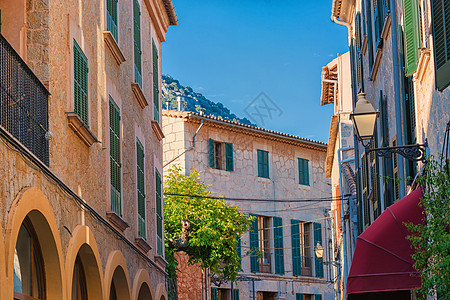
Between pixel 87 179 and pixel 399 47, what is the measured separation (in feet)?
16.5

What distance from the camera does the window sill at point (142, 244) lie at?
16000 millimetres

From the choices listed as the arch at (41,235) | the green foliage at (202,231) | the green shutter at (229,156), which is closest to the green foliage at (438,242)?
the arch at (41,235)

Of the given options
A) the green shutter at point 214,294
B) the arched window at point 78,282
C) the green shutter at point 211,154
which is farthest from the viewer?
the green shutter at point 211,154

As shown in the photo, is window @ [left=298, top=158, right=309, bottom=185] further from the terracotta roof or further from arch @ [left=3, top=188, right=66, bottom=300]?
arch @ [left=3, top=188, right=66, bottom=300]

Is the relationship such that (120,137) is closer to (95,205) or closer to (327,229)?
(95,205)

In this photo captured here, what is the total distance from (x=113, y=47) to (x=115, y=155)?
6.03 ft

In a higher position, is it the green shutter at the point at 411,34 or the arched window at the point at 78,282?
the green shutter at the point at 411,34

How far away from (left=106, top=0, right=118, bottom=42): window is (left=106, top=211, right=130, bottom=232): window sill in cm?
313

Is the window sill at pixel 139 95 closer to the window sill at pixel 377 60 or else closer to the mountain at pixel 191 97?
the window sill at pixel 377 60

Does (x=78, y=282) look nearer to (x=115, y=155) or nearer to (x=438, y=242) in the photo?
(x=115, y=155)

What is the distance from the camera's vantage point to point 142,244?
1652 cm

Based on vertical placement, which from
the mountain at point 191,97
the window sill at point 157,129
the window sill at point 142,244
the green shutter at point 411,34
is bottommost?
the window sill at point 142,244

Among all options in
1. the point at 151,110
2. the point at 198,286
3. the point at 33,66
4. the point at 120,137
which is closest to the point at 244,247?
the point at 198,286

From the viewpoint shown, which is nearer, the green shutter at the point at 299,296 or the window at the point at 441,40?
the window at the point at 441,40
